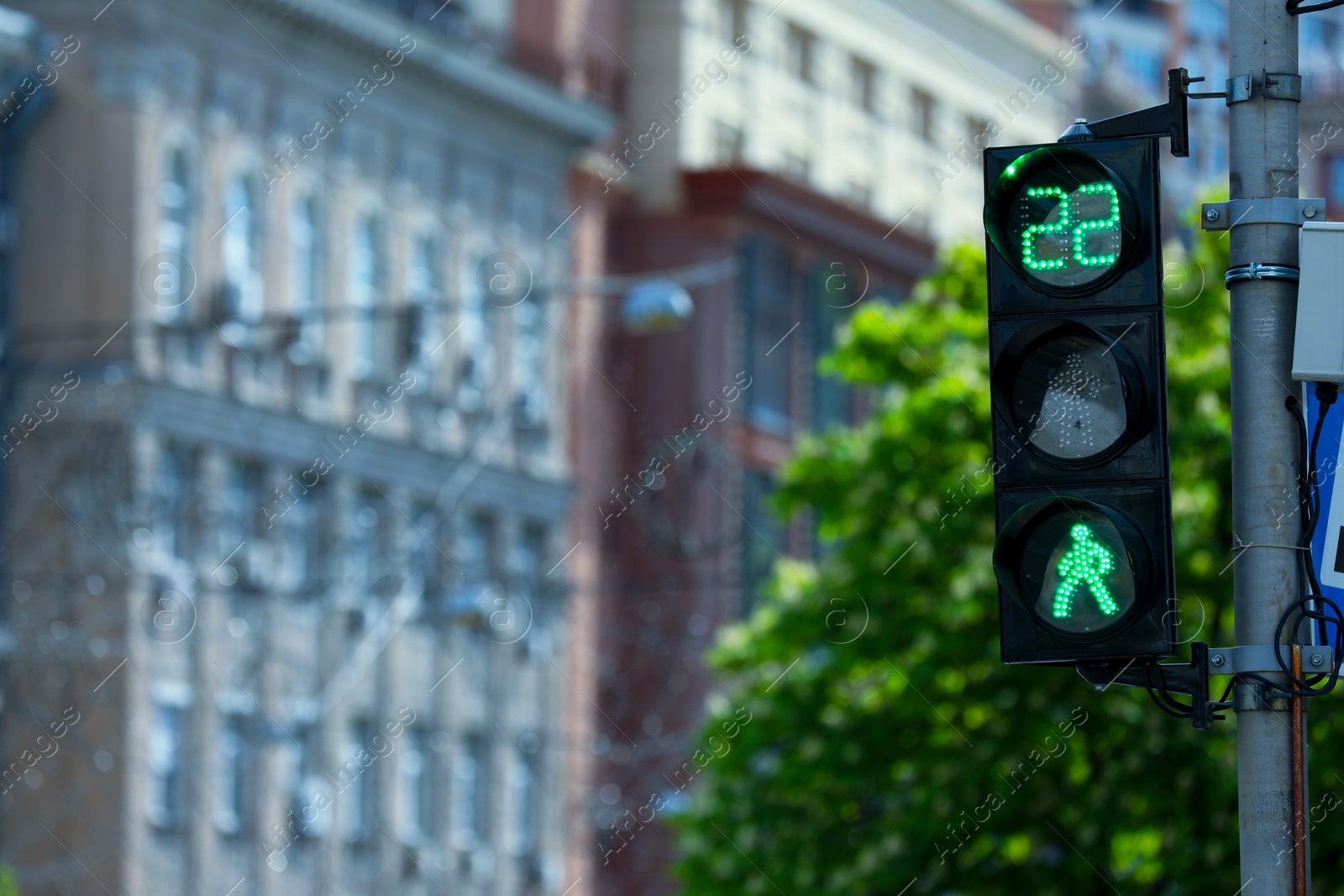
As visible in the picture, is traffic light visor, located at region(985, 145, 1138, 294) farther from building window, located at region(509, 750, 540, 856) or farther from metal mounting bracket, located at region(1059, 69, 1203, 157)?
building window, located at region(509, 750, 540, 856)

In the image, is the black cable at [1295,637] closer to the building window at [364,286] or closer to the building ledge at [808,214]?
the building window at [364,286]

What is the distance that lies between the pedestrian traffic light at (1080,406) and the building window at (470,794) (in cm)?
3874

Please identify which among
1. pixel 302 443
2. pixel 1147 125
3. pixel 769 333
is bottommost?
pixel 1147 125

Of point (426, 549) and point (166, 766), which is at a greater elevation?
point (426, 549)

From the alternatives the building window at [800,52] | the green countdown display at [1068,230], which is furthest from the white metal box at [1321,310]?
the building window at [800,52]

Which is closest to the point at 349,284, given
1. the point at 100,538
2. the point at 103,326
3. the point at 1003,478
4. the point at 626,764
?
the point at 103,326

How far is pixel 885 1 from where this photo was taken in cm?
6075

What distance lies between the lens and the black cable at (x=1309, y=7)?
7.31 m

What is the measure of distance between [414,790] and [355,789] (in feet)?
6.98

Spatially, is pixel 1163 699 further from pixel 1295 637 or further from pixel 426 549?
pixel 426 549

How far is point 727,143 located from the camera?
5575cm

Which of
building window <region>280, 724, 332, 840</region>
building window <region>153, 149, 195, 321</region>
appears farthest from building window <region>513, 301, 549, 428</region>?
building window <region>153, 149, 195, 321</region>

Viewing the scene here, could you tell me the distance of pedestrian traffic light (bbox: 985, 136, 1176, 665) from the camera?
21.8 ft

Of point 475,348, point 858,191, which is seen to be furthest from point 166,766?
point 858,191
